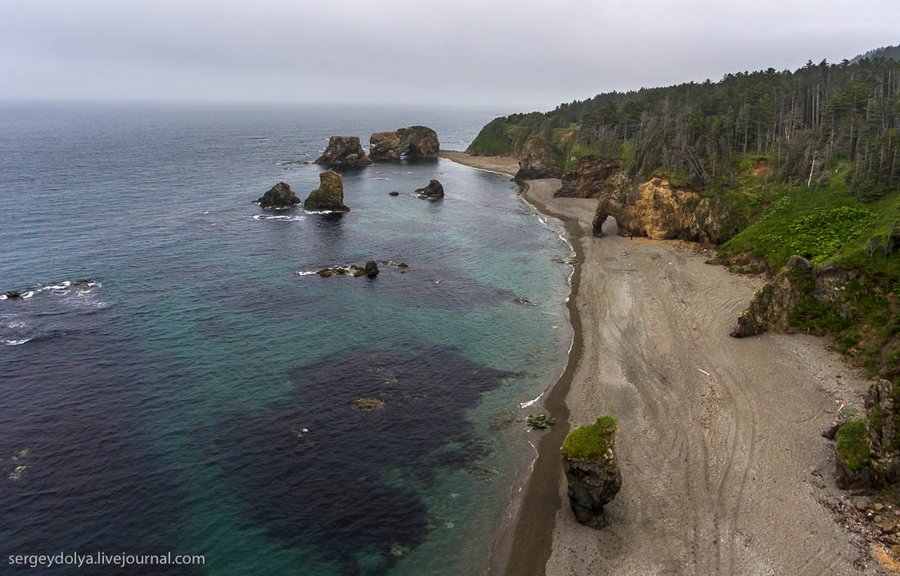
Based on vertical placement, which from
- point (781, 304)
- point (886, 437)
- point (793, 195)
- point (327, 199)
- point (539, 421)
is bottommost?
point (539, 421)

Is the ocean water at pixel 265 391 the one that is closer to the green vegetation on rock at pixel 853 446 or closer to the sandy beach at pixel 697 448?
the sandy beach at pixel 697 448


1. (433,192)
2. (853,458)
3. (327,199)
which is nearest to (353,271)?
(327,199)

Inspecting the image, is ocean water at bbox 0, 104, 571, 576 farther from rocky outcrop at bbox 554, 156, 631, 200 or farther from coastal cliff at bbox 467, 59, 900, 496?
rocky outcrop at bbox 554, 156, 631, 200

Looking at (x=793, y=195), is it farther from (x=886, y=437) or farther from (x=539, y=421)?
(x=539, y=421)

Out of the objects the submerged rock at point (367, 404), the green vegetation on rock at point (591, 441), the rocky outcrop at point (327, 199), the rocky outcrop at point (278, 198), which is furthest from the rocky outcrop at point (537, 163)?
the green vegetation on rock at point (591, 441)

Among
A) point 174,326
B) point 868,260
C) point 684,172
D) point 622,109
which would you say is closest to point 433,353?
point 174,326

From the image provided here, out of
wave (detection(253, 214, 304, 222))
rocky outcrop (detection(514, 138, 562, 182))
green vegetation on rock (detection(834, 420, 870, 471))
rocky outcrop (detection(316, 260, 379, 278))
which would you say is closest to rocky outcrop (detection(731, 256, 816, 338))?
green vegetation on rock (detection(834, 420, 870, 471))
